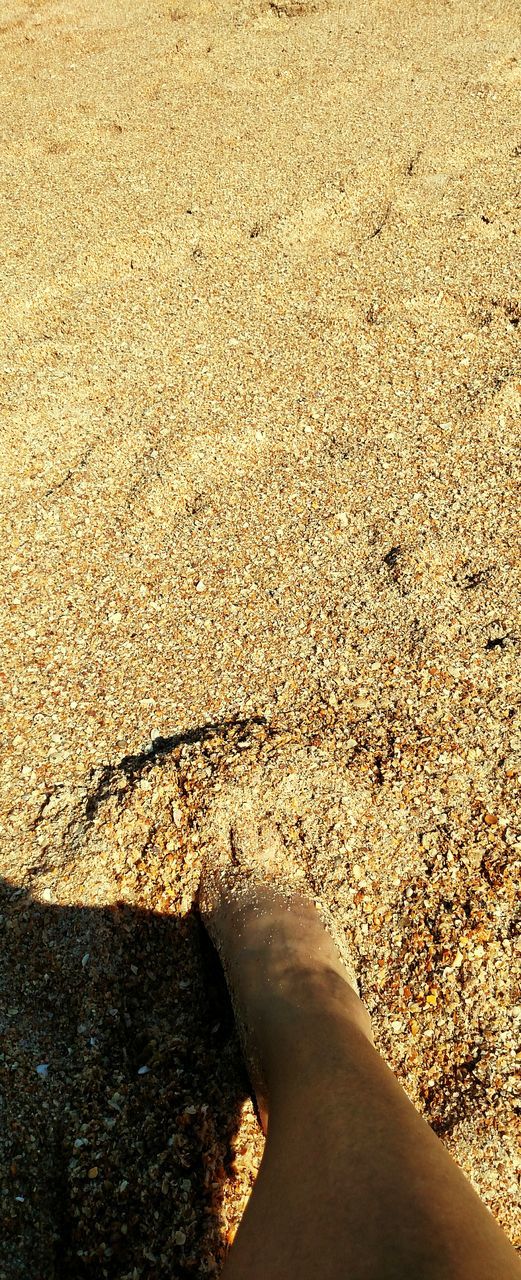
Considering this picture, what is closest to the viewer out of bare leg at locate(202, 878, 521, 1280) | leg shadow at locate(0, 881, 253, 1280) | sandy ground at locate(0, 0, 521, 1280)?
bare leg at locate(202, 878, 521, 1280)

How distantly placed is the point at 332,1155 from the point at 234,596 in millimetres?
1147

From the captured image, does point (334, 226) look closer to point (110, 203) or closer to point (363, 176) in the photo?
point (363, 176)

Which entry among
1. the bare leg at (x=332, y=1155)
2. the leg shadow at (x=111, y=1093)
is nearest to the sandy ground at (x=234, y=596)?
the leg shadow at (x=111, y=1093)

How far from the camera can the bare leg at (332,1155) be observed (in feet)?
2.55

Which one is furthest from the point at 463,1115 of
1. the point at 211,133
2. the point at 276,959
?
the point at 211,133

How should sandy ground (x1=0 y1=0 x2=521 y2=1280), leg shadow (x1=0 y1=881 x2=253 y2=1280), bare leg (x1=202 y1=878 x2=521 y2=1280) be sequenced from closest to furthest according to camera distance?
bare leg (x1=202 y1=878 x2=521 y2=1280)
leg shadow (x1=0 y1=881 x2=253 y2=1280)
sandy ground (x1=0 y1=0 x2=521 y2=1280)

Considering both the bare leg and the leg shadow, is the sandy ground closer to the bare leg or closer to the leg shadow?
→ the leg shadow

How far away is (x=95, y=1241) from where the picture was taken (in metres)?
1.10

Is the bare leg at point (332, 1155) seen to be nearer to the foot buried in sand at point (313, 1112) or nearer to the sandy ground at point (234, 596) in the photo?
the foot buried in sand at point (313, 1112)

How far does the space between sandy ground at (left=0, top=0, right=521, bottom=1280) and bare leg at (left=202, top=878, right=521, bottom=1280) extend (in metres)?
0.11

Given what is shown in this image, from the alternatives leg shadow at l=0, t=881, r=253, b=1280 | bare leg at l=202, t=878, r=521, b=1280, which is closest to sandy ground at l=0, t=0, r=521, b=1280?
leg shadow at l=0, t=881, r=253, b=1280

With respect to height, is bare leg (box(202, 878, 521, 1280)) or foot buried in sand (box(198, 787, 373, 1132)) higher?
bare leg (box(202, 878, 521, 1280))

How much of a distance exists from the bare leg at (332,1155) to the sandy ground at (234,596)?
11cm

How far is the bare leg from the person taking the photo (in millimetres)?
777
